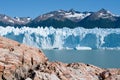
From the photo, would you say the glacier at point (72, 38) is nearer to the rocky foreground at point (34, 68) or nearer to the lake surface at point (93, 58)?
the lake surface at point (93, 58)

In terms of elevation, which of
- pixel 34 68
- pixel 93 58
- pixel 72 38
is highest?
pixel 72 38

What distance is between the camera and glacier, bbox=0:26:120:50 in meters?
103

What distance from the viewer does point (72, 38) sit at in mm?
107688

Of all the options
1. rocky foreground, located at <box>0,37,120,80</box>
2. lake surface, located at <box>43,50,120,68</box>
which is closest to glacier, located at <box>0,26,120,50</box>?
lake surface, located at <box>43,50,120,68</box>

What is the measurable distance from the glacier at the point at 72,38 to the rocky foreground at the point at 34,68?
9060 centimetres

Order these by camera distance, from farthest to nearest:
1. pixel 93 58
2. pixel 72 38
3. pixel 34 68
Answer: pixel 72 38
pixel 93 58
pixel 34 68

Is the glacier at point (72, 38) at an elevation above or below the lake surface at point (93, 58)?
above

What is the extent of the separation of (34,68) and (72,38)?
325 ft

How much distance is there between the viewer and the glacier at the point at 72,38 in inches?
4040

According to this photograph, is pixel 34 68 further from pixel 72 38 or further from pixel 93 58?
pixel 72 38

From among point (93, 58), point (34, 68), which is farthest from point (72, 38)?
point (34, 68)

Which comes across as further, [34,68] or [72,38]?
[72,38]

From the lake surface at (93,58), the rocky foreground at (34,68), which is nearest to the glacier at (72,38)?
the lake surface at (93,58)

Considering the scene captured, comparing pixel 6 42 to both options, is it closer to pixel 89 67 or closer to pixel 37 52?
pixel 37 52
